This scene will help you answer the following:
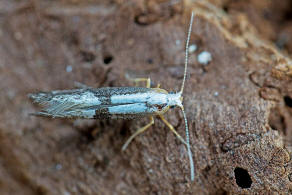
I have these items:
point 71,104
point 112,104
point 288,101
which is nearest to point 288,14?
point 288,101

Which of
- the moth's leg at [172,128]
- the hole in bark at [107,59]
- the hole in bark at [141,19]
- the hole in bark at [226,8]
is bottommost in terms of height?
the moth's leg at [172,128]

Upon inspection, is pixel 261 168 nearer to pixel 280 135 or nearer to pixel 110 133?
pixel 280 135

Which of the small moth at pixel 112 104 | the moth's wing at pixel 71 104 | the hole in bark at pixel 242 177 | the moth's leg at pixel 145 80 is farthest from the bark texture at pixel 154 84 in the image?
the moth's wing at pixel 71 104

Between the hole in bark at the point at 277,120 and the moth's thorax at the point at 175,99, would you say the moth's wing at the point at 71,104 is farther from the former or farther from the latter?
the hole in bark at the point at 277,120

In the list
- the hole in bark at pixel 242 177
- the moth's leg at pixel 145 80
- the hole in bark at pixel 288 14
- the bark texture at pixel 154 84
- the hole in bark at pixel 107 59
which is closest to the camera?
the hole in bark at pixel 242 177

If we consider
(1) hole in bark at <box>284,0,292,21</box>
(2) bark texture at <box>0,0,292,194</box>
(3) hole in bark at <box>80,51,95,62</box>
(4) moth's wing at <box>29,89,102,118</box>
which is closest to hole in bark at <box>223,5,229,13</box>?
(2) bark texture at <box>0,0,292,194</box>

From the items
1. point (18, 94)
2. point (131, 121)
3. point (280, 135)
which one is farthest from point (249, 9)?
point (18, 94)

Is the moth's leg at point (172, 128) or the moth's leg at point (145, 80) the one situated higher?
the moth's leg at point (145, 80)
